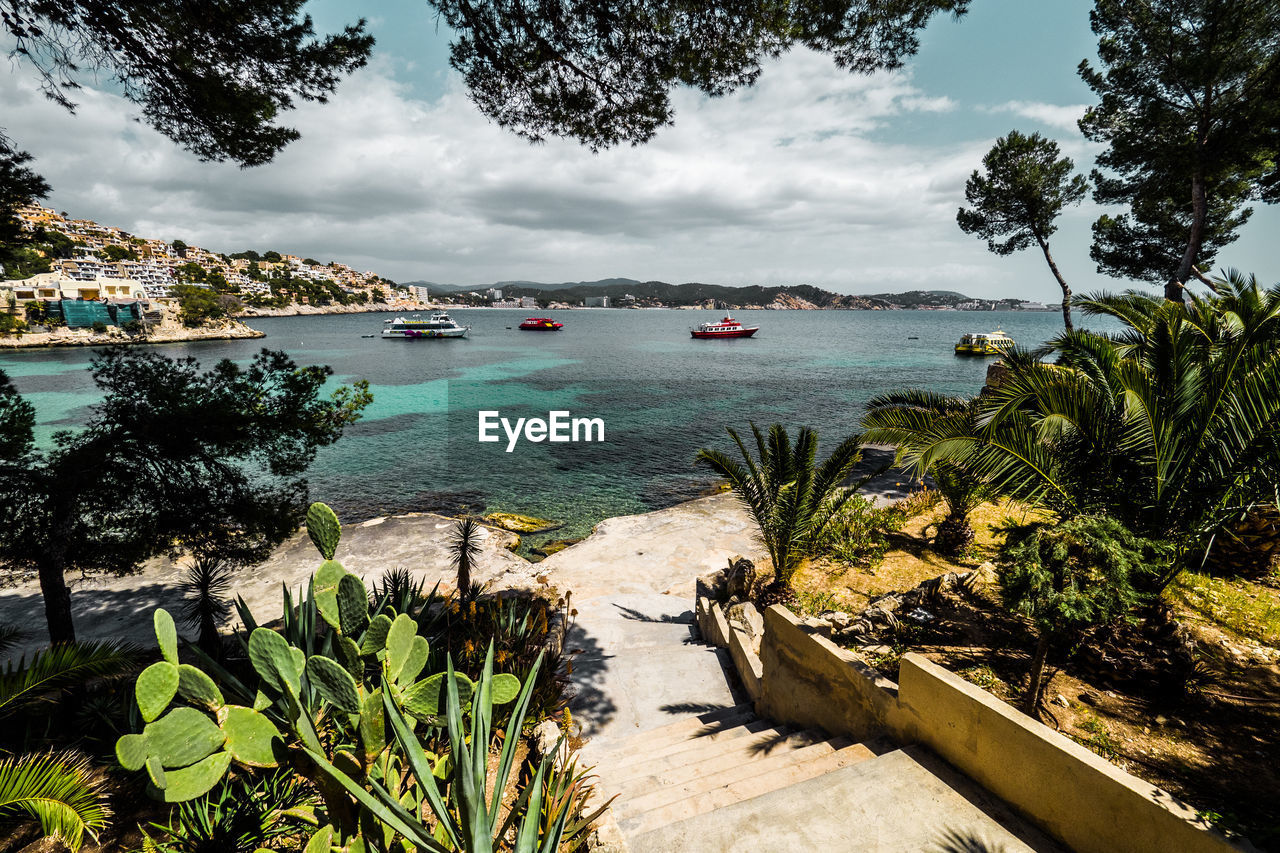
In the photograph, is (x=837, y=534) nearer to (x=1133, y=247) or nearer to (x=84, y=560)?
(x=84, y=560)

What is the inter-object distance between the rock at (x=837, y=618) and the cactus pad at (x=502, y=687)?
3.87 meters

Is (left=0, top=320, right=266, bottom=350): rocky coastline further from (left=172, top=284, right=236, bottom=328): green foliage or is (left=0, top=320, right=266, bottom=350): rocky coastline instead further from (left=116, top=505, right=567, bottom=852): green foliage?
(left=116, top=505, right=567, bottom=852): green foliage

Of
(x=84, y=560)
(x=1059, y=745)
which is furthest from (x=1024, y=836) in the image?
(x=84, y=560)

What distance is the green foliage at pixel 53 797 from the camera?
7.63ft

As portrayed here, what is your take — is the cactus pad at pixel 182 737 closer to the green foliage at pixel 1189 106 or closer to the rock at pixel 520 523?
the rock at pixel 520 523

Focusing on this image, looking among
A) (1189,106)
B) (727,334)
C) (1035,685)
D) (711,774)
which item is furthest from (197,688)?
(727,334)

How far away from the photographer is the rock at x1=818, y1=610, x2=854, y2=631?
536cm

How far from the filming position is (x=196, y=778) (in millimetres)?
1895

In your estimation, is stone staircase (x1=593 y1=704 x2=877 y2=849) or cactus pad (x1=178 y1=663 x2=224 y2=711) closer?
cactus pad (x1=178 y1=663 x2=224 y2=711)

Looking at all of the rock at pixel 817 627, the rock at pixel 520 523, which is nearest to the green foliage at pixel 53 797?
the rock at pixel 817 627

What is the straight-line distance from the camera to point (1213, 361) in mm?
4176

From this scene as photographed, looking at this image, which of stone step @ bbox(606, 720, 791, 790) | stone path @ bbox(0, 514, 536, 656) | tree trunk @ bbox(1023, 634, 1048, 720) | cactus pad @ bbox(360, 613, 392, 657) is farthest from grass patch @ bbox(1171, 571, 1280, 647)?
stone path @ bbox(0, 514, 536, 656)

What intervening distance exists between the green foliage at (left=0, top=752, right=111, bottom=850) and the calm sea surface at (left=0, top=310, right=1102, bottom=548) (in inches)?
441

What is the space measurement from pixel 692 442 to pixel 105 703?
2072cm
